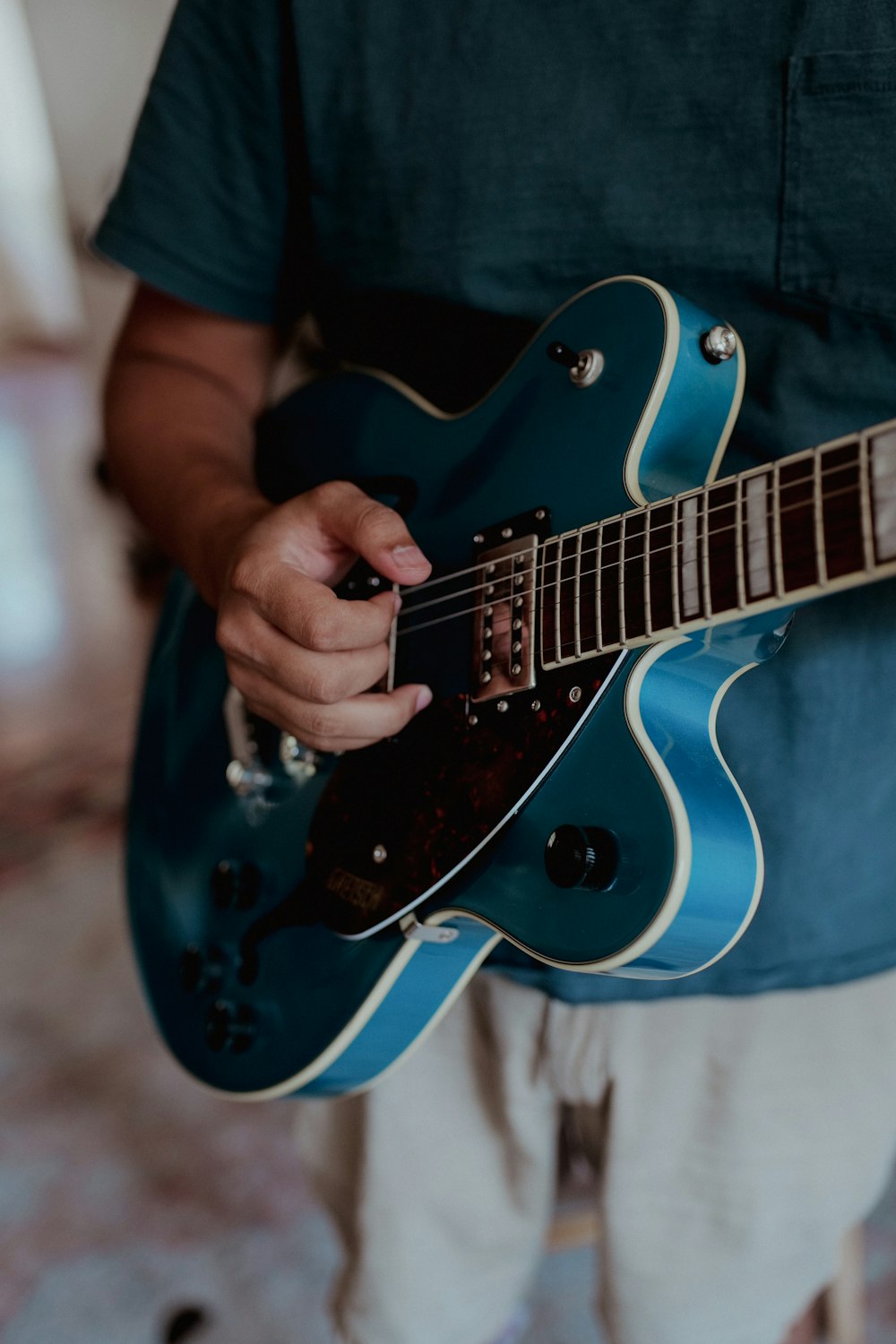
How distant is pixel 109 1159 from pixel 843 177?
5.02ft

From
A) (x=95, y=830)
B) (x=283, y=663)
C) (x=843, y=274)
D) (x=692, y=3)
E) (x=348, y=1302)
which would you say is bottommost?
A: (x=95, y=830)

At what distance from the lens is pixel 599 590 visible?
0.54 meters

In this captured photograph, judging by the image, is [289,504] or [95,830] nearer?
[289,504]

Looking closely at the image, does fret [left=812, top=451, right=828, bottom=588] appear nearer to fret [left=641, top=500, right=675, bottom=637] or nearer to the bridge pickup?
fret [left=641, top=500, right=675, bottom=637]

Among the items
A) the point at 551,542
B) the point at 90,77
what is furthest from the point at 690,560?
the point at 90,77

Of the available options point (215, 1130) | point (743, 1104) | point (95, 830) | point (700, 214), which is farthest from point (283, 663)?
point (95, 830)

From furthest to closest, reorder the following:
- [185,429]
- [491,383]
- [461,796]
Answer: [185,429] → [491,383] → [461,796]

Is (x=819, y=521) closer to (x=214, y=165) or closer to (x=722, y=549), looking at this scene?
(x=722, y=549)

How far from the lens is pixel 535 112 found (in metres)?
0.64

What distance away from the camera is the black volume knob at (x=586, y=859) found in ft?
1.73

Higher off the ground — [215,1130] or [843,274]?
[843,274]

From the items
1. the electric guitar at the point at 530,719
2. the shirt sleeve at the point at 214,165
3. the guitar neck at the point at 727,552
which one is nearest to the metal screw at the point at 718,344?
the electric guitar at the point at 530,719

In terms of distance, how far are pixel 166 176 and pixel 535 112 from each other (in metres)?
0.31

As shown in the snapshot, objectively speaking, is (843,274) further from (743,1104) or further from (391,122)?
(743,1104)
